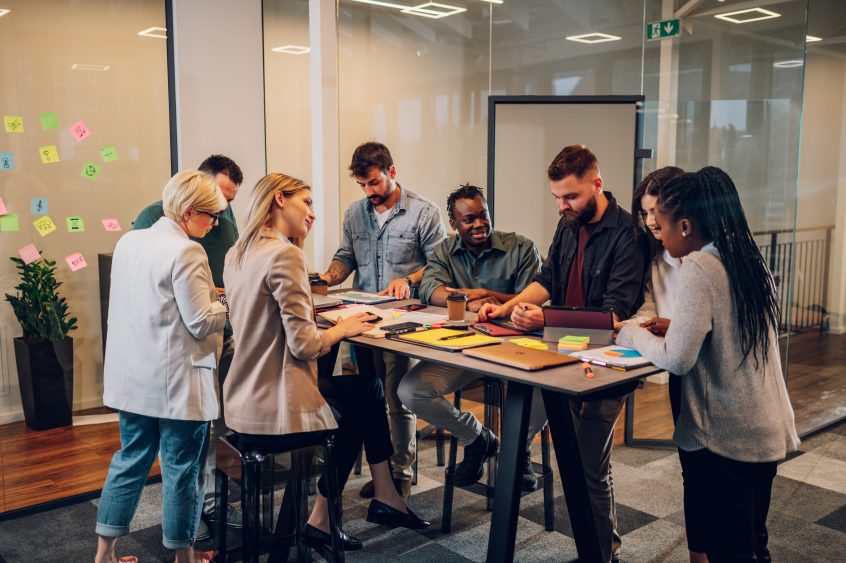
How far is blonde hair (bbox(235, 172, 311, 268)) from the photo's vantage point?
2.46 m

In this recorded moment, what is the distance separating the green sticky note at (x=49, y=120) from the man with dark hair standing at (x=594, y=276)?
249 cm

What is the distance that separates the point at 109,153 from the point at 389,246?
64.5 inches

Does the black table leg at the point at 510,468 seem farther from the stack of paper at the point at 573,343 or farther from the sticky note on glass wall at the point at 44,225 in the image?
the sticky note on glass wall at the point at 44,225

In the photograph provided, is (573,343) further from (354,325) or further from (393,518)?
(393,518)

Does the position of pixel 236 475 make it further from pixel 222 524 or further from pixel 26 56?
pixel 26 56

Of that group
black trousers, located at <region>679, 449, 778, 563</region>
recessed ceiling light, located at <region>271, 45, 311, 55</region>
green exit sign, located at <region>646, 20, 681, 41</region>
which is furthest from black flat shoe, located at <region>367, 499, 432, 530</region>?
recessed ceiling light, located at <region>271, 45, 311, 55</region>

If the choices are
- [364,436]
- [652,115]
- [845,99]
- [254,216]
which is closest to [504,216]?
[652,115]

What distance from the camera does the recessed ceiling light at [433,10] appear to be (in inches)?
185

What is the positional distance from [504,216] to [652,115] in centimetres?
110

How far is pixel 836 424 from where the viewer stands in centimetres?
457

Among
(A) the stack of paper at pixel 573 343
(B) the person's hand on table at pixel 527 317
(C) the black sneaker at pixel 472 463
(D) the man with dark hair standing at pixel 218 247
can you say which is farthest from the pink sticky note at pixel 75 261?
(A) the stack of paper at pixel 573 343

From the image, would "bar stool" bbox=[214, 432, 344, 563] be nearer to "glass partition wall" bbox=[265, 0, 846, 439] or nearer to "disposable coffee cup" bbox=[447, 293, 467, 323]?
"disposable coffee cup" bbox=[447, 293, 467, 323]

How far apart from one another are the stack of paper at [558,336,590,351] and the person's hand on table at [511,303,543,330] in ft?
0.59

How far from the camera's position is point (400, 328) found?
2711 mm
